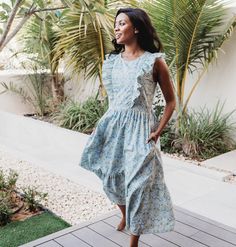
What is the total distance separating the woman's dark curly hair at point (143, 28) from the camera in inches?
91.6

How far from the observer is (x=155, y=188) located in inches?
93.0

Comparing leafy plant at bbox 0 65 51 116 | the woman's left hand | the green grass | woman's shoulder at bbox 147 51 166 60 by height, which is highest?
woman's shoulder at bbox 147 51 166 60

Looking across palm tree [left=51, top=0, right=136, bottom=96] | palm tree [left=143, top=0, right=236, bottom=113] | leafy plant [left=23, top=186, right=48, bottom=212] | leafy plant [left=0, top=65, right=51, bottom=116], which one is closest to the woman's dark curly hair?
leafy plant [left=23, top=186, right=48, bottom=212]

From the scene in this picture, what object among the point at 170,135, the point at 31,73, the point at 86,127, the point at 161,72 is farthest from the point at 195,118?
the point at 31,73

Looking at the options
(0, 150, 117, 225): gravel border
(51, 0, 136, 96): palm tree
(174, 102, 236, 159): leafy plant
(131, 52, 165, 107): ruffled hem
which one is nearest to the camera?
(131, 52, 165, 107): ruffled hem

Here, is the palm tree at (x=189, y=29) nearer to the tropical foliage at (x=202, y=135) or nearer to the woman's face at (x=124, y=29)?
→ the tropical foliage at (x=202, y=135)

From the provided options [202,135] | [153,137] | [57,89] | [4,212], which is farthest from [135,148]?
[57,89]

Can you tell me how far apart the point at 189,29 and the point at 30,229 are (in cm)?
327

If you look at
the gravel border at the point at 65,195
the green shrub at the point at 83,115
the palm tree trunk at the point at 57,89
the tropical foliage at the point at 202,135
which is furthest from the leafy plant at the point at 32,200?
the palm tree trunk at the point at 57,89

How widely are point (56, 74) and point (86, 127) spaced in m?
1.85

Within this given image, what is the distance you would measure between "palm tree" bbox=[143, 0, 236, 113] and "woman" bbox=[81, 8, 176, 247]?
2565 mm

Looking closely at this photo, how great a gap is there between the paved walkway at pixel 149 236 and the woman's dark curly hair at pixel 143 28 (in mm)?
1331

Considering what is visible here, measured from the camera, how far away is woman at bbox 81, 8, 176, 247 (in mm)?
2303

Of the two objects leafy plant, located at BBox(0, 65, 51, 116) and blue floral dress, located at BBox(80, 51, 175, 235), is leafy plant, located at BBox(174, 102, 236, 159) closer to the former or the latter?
blue floral dress, located at BBox(80, 51, 175, 235)
